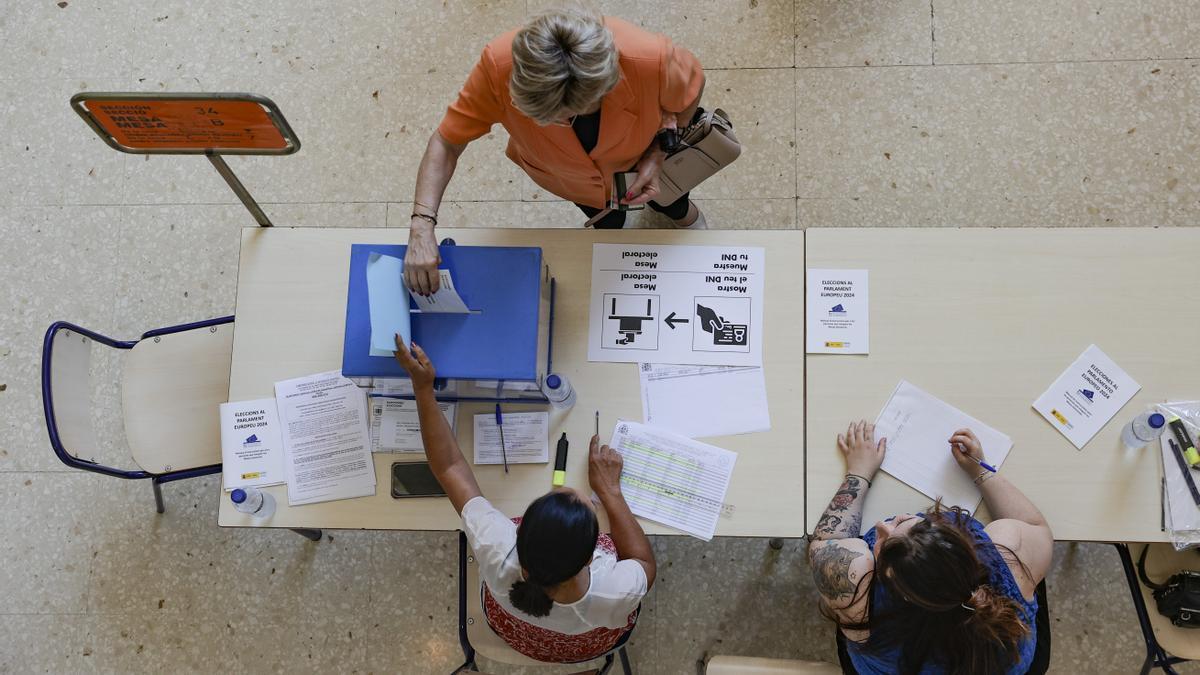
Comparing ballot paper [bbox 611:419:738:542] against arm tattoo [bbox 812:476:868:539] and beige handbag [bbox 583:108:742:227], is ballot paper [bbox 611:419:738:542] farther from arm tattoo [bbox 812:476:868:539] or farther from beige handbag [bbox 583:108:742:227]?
beige handbag [bbox 583:108:742:227]

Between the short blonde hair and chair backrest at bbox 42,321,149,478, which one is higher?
the short blonde hair

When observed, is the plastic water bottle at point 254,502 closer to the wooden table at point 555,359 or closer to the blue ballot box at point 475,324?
the wooden table at point 555,359

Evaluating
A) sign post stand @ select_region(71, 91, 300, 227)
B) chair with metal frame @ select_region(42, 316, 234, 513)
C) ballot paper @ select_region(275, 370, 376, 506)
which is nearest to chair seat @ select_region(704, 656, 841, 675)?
ballot paper @ select_region(275, 370, 376, 506)

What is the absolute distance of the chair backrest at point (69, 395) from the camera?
Answer: 1.79 m

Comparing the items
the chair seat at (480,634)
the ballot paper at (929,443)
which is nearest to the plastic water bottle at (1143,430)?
the ballot paper at (929,443)

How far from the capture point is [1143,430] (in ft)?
5.37

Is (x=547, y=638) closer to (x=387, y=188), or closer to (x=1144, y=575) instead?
(x=1144, y=575)

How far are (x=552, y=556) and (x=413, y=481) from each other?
1.77ft

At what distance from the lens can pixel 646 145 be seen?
5.84ft

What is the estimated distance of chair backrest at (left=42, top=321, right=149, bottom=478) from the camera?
5.87 ft

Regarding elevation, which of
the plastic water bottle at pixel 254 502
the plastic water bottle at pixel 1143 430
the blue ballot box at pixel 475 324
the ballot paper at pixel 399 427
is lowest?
the plastic water bottle at pixel 254 502

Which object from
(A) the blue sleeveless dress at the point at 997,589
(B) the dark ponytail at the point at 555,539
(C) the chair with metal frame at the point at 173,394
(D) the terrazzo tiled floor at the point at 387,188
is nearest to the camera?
(B) the dark ponytail at the point at 555,539

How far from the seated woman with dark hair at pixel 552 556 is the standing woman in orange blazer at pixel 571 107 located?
414 mm

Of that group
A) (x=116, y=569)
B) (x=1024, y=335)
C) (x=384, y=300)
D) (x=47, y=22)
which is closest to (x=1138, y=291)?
(x=1024, y=335)
